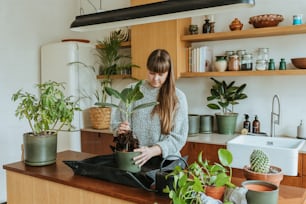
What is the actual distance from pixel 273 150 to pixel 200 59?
1.25m

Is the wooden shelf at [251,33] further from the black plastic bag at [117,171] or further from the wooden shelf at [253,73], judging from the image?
the black plastic bag at [117,171]

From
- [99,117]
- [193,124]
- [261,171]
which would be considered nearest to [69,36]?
[99,117]

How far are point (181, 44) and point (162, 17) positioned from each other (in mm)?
1632

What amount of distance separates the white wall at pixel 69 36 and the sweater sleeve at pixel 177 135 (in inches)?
61.6

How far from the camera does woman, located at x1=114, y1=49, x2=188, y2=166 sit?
1872mm

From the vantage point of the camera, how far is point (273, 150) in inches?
97.4

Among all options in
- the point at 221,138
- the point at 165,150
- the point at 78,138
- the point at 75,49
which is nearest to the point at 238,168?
the point at 221,138

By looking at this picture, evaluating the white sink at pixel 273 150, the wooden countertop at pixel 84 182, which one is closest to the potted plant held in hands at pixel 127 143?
the wooden countertop at pixel 84 182

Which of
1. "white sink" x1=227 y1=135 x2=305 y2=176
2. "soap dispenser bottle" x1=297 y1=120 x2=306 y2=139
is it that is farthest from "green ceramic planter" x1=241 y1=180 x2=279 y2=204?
"soap dispenser bottle" x1=297 y1=120 x2=306 y2=139

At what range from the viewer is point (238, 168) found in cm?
265

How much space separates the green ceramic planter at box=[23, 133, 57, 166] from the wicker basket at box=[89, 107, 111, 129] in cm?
186

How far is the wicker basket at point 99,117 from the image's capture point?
12.2 feet

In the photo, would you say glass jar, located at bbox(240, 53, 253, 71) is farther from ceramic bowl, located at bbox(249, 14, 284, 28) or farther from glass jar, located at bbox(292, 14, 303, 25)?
glass jar, located at bbox(292, 14, 303, 25)

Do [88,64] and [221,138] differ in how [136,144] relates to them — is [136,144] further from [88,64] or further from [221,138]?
[88,64]
